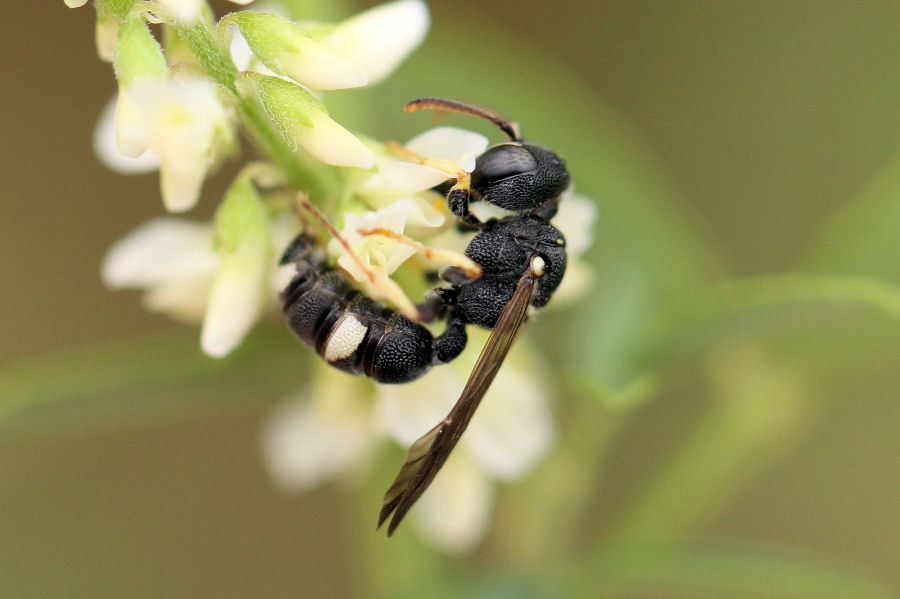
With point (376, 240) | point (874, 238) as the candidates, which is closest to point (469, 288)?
point (376, 240)

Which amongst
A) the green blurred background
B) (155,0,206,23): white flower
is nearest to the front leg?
(155,0,206,23): white flower

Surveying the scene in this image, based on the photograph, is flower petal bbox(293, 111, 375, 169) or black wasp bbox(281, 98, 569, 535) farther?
black wasp bbox(281, 98, 569, 535)

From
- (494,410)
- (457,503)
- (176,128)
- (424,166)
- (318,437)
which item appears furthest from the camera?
(318,437)

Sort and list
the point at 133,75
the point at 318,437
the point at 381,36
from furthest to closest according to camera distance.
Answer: the point at 318,437 → the point at 381,36 → the point at 133,75

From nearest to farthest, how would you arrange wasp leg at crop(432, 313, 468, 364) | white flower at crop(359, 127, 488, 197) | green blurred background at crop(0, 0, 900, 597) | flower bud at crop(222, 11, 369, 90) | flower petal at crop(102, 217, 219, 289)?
flower bud at crop(222, 11, 369, 90) → white flower at crop(359, 127, 488, 197) → wasp leg at crop(432, 313, 468, 364) → flower petal at crop(102, 217, 219, 289) → green blurred background at crop(0, 0, 900, 597)

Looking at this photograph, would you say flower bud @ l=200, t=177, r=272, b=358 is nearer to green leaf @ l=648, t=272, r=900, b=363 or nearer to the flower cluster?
the flower cluster

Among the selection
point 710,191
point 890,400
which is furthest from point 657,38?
point 890,400

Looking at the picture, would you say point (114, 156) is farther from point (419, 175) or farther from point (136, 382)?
point (419, 175)
